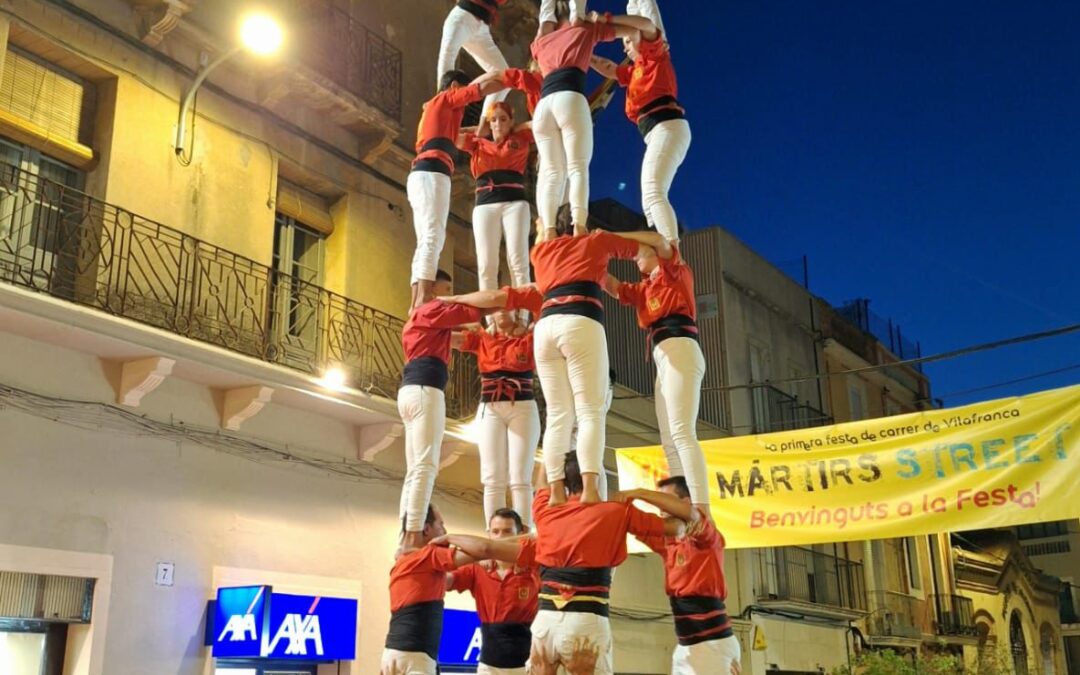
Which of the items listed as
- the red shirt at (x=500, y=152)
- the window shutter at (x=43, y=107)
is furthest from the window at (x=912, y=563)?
the window shutter at (x=43, y=107)

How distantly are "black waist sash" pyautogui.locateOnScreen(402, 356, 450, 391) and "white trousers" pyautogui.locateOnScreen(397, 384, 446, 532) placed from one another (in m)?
0.04

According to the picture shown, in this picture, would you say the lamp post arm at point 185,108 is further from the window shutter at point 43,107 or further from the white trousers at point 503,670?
the white trousers at point 503,670

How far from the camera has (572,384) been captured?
22.1 feet

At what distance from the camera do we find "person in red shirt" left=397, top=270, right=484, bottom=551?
735 centimetres

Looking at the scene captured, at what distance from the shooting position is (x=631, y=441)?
648 inches

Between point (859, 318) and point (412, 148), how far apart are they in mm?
16327

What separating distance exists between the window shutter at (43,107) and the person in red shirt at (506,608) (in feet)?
20.0

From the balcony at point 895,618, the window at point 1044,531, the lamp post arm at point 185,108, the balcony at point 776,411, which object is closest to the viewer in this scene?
the lamp post arm at point 185,108

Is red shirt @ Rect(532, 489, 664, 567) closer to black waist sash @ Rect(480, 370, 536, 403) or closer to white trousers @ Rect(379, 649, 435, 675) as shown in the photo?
Result: white trousers @ Rect(379, 649, 435, 675)

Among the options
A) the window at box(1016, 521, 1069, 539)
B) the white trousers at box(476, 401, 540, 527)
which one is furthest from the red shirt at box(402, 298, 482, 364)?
the window at box(1016, 521, 1069, 539)

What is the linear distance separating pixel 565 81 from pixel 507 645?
380cm

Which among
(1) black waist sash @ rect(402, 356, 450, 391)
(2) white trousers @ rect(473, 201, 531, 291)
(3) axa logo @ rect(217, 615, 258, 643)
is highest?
(2) white trousers @ rect(473, 201, 531, 291)

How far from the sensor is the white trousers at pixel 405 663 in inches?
268

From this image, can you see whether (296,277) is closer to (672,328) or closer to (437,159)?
(437,159)
